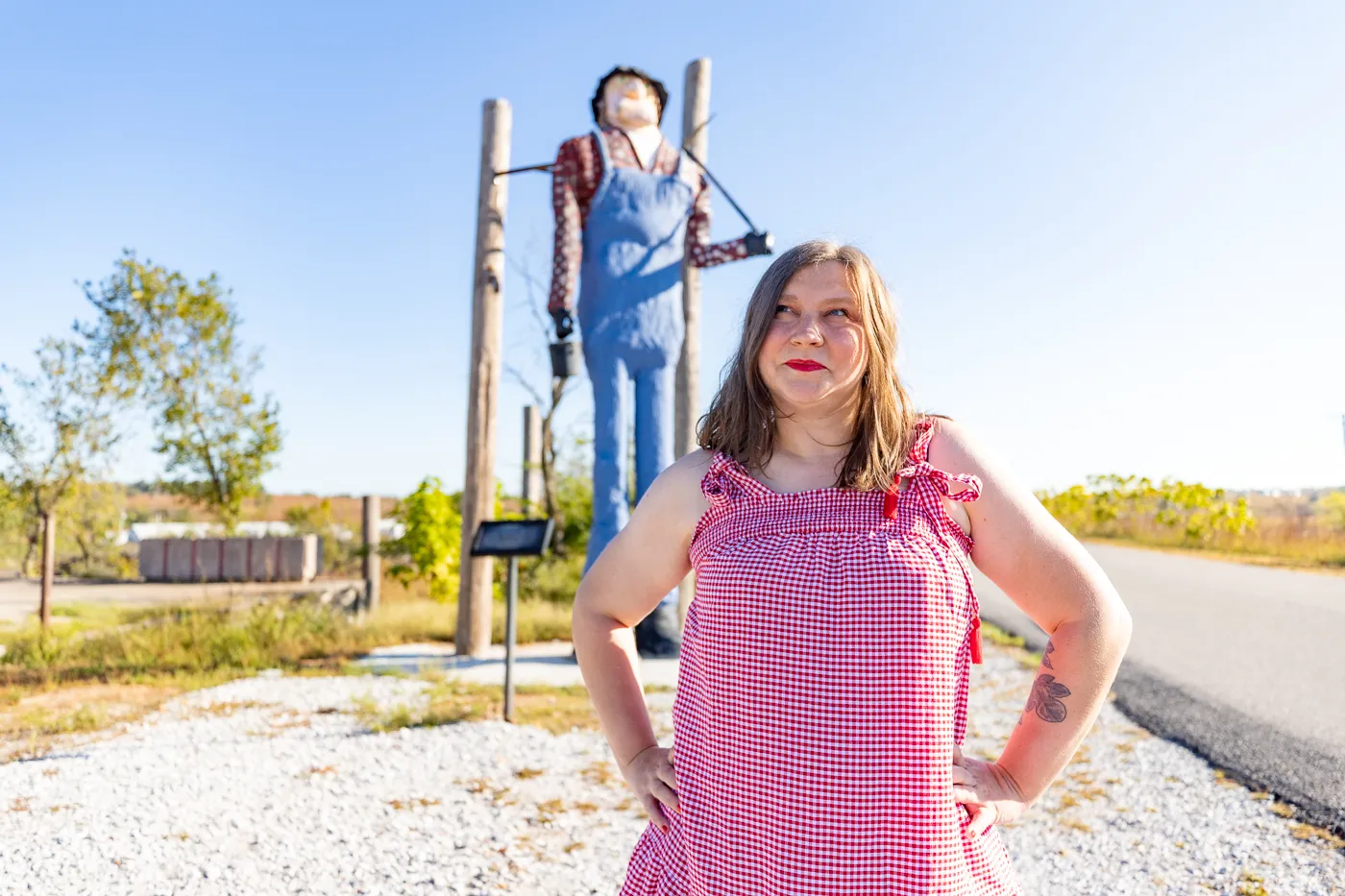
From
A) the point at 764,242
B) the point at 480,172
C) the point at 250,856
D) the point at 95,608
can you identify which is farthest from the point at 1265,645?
the point at 95,608

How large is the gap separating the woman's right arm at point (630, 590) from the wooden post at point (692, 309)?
458 centimetres

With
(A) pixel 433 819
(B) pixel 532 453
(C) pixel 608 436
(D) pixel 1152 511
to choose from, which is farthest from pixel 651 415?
(D) pixel 1152 511

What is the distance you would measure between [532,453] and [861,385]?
36.5 feet

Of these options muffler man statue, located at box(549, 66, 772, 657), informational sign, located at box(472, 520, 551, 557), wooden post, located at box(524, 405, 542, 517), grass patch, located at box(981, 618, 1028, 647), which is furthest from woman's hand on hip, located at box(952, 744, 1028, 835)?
wooden post, located at box(524, 405, 542, 517)

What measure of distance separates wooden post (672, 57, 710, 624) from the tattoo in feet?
15.8

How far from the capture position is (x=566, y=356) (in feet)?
17.2

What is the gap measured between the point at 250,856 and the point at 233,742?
1309mm

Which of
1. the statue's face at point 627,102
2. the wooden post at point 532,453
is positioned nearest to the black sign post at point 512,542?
the statue's face at point 627,102

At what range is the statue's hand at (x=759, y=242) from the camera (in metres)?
5.27

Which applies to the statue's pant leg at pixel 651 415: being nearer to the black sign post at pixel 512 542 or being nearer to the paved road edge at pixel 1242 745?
the black sign post at pixel 512 542

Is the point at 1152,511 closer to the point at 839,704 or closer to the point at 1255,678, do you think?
the point at 1255,678

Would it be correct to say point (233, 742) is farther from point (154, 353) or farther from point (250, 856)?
point (154, 353)

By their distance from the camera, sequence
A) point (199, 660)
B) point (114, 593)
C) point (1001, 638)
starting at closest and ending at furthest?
point (199, 660)
point (1001, 638)
point (114, 593)

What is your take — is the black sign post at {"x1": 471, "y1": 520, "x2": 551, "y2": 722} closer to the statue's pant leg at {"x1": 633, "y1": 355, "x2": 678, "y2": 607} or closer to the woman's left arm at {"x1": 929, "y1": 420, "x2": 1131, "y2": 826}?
the statue's pant leg at {"x1": 633, "y1": 355, "x2": 678, "y2": 607}
